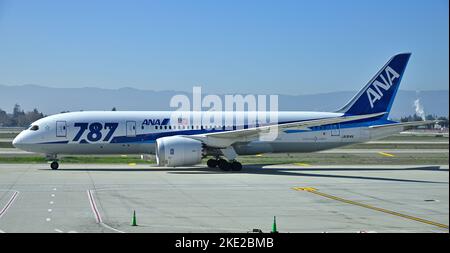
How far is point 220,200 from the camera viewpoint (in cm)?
2202

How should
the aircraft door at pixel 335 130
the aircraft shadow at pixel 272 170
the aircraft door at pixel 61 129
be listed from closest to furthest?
the aircraft shadow at pixel 272 170 → the aircraft door at pixel 61 129 → the aircraft door at pixel 335 130

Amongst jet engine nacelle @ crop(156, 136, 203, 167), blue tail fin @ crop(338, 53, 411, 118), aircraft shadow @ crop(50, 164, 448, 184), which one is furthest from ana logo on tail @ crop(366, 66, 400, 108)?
jet engine nacelle @ crop(156, 136, 203, 167)

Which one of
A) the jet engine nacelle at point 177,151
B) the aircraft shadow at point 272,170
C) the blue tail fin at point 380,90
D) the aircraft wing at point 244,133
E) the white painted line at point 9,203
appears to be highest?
the blue tail fin at point 380,90

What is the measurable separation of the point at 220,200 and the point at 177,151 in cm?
1353

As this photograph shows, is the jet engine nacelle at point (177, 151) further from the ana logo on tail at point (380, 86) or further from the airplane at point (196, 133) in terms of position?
the ana logo on tail at point (380, 86)

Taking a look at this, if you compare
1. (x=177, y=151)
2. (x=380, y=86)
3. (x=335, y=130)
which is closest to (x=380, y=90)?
(x=380, y=86)

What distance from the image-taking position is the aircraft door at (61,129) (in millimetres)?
37062

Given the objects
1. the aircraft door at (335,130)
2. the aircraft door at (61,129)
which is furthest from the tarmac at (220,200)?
the aircraft door at (335,130)

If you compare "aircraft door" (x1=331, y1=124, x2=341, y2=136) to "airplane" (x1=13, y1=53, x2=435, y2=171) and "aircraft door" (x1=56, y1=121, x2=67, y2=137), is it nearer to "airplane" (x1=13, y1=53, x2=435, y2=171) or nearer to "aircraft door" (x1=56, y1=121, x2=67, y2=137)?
"airplane" (x1=13, y1=53, x2=435, y2=171)

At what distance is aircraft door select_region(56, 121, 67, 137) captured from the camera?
37.1 metres

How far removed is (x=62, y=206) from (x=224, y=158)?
20.9 m
